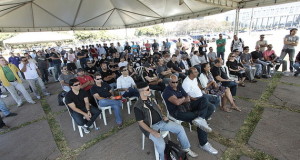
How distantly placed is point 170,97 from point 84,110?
196 centimetres

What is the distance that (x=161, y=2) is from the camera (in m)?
8.37

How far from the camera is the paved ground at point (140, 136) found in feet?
8.89

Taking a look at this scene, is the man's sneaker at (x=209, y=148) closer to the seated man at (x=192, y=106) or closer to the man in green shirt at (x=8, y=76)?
the seated man at (x=192, y=106)

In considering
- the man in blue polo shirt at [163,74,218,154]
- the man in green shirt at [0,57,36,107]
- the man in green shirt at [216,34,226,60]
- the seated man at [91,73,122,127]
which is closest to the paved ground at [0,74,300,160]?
the man in blue polo shirt at [163,74,218,154]

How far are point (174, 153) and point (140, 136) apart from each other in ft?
3.97

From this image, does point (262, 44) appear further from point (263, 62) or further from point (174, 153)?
point (174, 153)

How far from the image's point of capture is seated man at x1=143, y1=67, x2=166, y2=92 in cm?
468

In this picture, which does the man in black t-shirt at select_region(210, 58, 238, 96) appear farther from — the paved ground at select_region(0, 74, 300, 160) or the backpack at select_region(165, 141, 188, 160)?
the backpack at select_region(165, 141, 188, 160)

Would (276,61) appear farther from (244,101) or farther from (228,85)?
(228,85)

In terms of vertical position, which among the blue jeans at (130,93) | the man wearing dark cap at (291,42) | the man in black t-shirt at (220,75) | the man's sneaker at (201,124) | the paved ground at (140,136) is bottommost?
the paved ground at (140,136)

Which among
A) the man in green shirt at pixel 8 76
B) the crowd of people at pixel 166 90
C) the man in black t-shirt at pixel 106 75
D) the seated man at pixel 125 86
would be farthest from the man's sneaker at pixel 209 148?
the man in green shirt at pixel 8 76

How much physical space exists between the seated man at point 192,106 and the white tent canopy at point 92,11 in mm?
4573

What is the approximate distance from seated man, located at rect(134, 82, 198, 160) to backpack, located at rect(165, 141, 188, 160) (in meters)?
0.08

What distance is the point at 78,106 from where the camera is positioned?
327cm
